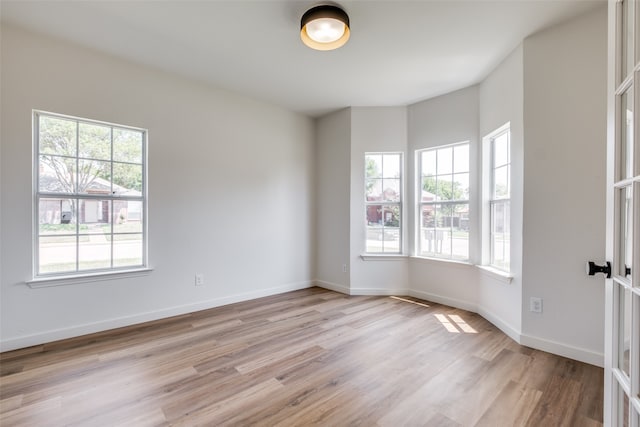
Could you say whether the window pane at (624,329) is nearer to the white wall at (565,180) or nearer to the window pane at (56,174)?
the white wall at (565,180)

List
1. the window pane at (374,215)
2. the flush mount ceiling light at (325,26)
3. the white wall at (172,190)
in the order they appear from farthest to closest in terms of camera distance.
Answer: the window pane at (374,215) < the white wall at (172,190) < the flush mount ceiling light at (325,26)

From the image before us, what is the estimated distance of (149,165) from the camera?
10.5ft

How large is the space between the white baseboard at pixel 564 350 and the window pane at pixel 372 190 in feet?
8.05

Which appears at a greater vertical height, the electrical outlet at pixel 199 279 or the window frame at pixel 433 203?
the window frame at pixel 433 203

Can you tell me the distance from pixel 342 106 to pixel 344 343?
3.28m

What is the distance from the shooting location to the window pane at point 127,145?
121 inches

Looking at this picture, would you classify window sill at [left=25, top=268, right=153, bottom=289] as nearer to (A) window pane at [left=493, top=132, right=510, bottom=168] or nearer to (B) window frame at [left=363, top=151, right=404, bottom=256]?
(B) window frame at [left=363, top=151, right=404, bottom=256]

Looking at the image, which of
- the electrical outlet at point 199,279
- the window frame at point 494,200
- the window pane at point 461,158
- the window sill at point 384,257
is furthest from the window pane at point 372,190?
the electrical outlet at point 199,279

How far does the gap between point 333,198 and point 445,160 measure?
67.6 inches

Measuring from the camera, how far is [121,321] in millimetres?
3012

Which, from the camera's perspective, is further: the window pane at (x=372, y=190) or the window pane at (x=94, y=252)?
the window pane at (x=372, y=190)

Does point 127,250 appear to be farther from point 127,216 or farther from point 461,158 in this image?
point 461,158

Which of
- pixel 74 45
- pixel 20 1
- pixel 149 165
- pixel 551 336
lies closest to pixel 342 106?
pixel 149 165

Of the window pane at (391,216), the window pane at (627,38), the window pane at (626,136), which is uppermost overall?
the window pane at (627,38)
